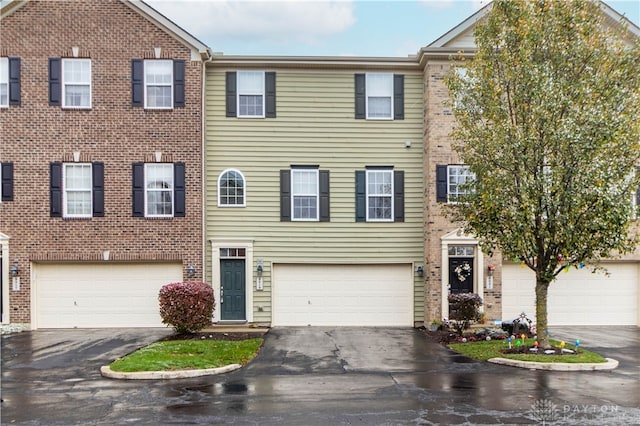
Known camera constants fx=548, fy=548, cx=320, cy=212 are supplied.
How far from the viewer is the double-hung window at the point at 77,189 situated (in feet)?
56.6

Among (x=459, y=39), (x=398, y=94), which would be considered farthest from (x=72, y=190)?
(x=459, y=39)

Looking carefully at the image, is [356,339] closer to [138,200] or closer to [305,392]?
[305,392]

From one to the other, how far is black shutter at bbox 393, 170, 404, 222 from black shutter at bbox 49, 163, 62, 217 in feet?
35.2

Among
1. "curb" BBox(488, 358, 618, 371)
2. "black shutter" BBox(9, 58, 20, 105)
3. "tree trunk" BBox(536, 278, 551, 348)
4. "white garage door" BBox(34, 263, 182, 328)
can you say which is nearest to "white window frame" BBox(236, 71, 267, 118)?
"white garage door" BBox(34, 263, 182, 328)

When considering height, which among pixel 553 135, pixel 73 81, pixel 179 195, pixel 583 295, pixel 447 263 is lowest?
pixel 583 295

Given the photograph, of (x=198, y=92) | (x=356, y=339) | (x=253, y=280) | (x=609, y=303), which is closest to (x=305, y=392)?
(x=356, y=339)

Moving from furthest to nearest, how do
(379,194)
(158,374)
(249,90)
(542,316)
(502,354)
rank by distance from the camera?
(379,194) → (249,90) → (542,316) → (502,354) → (158,374)

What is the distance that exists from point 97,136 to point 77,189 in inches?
70.9

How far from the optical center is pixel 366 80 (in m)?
18.3

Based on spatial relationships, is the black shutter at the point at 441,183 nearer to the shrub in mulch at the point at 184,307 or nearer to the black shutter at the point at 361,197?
the black shutter at the point at 361,197

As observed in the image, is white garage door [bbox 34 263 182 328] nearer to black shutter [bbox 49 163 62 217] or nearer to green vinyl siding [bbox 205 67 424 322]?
black shutter [bbox 49 163 62 217]

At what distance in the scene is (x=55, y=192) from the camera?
17.2m

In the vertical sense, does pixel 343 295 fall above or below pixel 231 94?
below

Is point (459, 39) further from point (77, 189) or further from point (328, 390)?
point (77, 189)
